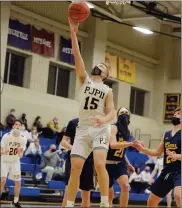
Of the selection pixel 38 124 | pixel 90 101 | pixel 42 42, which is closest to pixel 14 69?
pixel 42 42

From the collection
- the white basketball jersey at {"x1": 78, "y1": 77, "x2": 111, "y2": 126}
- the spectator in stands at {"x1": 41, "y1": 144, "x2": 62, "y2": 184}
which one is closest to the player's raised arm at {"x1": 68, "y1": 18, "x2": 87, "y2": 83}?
the white basketball jersey at {"x1": 78, "y1": 77, "x2": 111, "y2": 126}

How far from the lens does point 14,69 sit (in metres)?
20.4

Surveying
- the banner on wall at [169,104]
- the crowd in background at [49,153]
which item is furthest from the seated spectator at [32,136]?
the banner on wall at [169,104]

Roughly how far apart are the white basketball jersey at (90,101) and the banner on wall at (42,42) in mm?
14803

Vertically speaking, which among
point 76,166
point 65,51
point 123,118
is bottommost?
point 76,166

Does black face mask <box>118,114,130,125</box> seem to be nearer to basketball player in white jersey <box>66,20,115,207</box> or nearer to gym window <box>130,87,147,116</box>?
basketball player in white jersey <box>66,20,115,207</box>

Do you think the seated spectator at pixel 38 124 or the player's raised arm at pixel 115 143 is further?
the seated spectator at pixel 38 124

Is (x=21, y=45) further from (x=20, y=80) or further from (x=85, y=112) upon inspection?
(x=85, y=112)

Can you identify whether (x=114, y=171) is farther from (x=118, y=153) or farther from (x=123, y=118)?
(x=123, y=118)

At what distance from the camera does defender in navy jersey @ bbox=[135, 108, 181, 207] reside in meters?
6.99

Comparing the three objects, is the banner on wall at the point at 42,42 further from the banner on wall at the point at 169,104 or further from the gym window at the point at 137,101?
the banner on wall at the point at 169,104

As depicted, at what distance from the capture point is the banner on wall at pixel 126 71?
25.0m

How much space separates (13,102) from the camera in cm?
1955

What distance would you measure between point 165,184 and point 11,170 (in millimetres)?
5336
